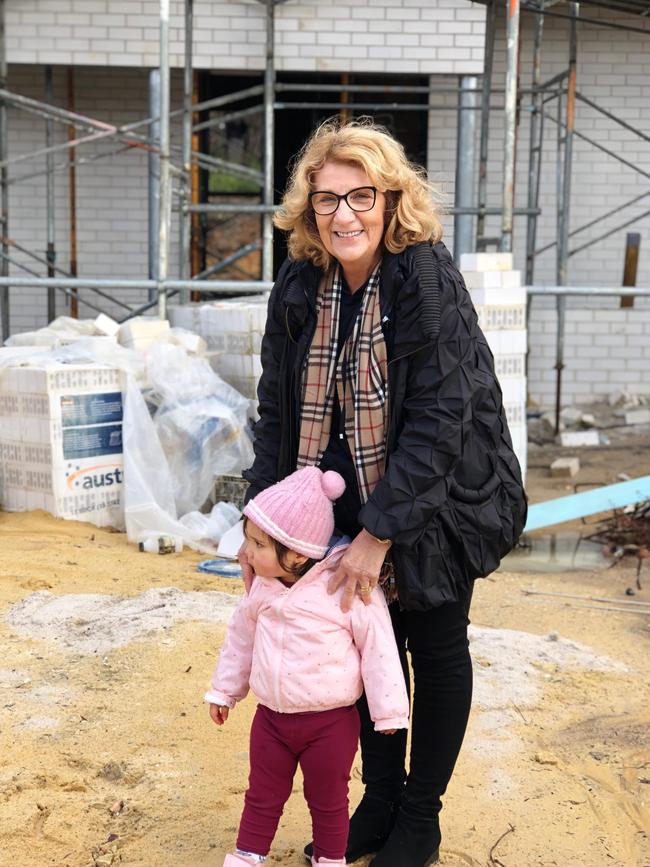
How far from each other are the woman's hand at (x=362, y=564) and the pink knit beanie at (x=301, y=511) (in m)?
0.07

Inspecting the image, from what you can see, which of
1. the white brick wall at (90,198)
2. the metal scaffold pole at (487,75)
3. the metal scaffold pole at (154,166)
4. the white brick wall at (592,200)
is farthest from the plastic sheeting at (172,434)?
the white brick wall at (592,200)

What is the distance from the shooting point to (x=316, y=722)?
2.58 metres

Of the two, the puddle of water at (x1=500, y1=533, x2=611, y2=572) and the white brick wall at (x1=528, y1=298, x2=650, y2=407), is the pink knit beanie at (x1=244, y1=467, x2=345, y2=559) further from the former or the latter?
the white brick wall at (x1=528, y1=298, x2=650, y2=407)

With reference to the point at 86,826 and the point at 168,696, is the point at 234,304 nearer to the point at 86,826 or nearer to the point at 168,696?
the point at 168,696

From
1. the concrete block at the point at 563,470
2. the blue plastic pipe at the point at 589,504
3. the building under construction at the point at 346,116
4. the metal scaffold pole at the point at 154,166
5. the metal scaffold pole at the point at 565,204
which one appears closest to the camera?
the blue plastic pipe at the point at 589,504

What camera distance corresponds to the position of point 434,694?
275 centimetres

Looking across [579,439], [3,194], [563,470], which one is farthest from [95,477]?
[579,439]

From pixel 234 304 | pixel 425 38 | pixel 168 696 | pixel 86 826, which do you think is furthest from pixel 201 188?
pixel 86 826

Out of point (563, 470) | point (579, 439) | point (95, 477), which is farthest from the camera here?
point (579, 439)

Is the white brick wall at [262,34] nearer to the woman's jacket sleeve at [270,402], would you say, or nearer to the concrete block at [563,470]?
the concrete block at [563,470]

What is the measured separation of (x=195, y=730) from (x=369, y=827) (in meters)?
0.96

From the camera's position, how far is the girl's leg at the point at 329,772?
2586 mm

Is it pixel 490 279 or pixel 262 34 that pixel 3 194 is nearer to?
pixel 262 34

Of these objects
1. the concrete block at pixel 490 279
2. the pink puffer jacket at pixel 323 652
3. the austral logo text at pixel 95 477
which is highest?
the concrete block at pixel 490 279
